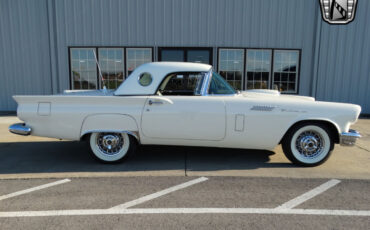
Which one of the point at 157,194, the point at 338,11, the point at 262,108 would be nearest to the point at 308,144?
the point at 262,108

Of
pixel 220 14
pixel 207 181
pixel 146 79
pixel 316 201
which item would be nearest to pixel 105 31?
pixel 220 14

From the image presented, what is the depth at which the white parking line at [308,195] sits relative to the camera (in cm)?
279

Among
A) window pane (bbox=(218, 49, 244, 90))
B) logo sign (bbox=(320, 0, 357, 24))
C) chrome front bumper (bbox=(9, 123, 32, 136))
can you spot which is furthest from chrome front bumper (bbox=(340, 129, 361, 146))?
logo sign (bbox=(320, 0, 357, 24))

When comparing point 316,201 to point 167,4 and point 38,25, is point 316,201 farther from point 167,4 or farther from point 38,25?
point 38,25

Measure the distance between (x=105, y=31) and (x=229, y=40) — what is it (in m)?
4.43

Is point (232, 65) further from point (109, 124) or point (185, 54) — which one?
point (109, 124)

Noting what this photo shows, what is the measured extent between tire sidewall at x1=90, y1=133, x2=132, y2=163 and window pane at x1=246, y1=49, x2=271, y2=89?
6.39 m

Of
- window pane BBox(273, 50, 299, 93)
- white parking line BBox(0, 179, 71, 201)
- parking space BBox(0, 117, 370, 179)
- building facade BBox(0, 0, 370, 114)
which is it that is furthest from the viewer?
window pane BBox(273, 50, 299, 93)

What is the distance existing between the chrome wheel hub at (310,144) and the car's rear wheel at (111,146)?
8.82 feet

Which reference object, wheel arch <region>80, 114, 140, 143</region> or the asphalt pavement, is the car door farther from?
the asphalt pavement

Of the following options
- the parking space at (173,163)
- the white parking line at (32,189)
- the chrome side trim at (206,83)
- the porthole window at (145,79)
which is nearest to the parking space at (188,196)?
the white parking line at (32,189)

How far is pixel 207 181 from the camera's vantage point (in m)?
3.40

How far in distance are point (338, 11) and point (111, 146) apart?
9375 millimetres

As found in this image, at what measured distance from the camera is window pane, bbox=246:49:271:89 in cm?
903
